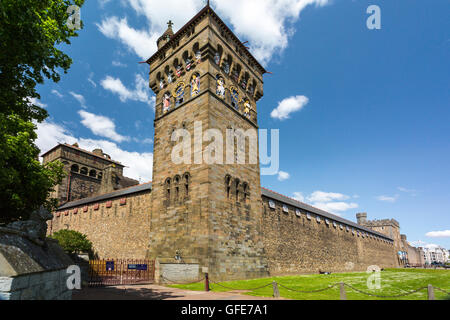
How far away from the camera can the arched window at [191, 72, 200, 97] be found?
65.4ft

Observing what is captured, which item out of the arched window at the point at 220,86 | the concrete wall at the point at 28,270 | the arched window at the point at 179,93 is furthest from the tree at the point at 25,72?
the arched window at the point at 220,86

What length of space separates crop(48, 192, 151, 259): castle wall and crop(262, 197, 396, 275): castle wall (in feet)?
32.3

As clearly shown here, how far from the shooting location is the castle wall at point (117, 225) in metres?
21.9

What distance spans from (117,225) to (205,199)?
1229 cm

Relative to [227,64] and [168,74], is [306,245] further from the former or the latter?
[168,74]

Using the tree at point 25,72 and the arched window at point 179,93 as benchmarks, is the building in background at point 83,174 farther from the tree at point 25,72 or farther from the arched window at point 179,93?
the tree at point 25,72

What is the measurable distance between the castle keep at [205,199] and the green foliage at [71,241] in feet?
4.50

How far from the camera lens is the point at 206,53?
64.4 feet

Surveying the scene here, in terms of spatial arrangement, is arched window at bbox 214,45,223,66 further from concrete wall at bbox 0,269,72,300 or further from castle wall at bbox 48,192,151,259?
concrete wall at bbox 0,269,72,300

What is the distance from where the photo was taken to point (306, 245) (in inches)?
1094
